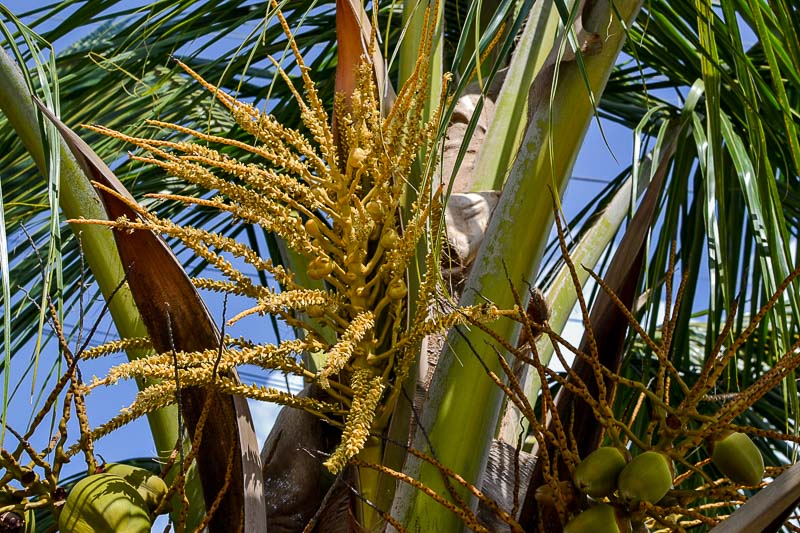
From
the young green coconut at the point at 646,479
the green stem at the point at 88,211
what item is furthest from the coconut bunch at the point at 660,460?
the green stem at the point at 88,211

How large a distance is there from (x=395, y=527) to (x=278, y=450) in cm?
35

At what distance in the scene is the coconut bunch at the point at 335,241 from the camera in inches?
42.4

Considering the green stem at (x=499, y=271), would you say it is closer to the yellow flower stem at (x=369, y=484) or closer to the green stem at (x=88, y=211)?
the yellow flower stem at (x=369, y=484)

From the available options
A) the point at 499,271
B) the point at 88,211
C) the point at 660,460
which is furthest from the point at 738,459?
the point at 88,211

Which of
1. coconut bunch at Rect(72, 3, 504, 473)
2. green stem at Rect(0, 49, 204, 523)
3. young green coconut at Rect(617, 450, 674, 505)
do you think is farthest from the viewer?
green stem at Rect(0, 49, 204, 523)

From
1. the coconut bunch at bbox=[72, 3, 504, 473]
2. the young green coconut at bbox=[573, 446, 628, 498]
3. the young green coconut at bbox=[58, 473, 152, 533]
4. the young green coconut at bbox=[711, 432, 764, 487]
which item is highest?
the coconut bunch at bbox=[72, 3, 504, 473]

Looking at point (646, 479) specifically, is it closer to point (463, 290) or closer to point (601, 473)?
point (601, 473)

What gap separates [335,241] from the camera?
125 cm

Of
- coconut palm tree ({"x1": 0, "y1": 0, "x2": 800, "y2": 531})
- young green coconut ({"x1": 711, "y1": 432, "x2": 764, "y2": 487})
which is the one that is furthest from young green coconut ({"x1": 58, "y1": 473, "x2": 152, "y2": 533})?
young green coconut ({"x1": 711, "y1": 432, "x2": 764, "y2": 487})

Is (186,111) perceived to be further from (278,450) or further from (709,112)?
(709,112)

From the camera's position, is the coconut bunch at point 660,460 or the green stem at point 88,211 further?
the green stem at point 88,211

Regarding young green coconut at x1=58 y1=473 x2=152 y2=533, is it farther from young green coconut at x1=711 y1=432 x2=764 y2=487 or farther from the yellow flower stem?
young green coconut at x1=711 y1=432 x2=764 y2=487

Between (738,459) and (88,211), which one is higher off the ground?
(88,211)

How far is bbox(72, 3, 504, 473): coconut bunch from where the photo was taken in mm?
1076
